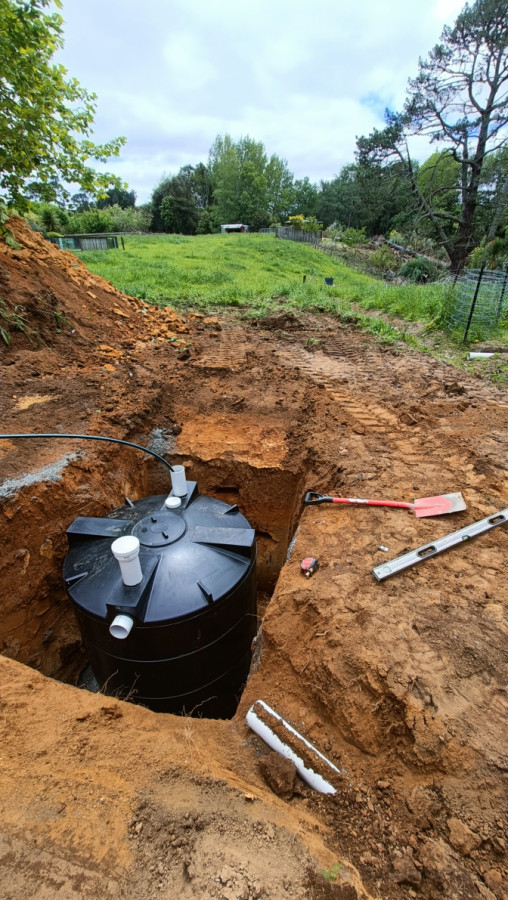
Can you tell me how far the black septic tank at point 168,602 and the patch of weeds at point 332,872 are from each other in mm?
1330

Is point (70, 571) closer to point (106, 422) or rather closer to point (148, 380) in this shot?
point (106, 422)

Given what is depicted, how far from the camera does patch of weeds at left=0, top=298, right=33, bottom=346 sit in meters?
5.14

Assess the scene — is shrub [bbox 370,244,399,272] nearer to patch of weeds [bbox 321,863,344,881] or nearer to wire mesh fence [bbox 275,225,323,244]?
wire mesh fence [bbox 275,225,323,244]

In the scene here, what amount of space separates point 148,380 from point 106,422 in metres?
1.21

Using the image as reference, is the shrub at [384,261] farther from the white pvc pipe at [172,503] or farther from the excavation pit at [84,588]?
the white pvc pipe at [172,503]

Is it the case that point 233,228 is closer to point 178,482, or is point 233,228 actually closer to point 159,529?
point 178,482

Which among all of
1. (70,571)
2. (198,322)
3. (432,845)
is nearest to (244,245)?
(198,322)

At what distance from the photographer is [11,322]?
5238mm

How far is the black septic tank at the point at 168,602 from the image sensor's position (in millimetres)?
2402

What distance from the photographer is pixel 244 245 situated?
77.2 ft

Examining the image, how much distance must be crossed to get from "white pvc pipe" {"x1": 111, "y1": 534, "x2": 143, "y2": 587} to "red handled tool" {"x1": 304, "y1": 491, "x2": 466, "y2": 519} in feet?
4.70

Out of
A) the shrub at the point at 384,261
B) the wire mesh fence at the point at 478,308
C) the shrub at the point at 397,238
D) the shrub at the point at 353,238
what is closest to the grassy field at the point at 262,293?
the wire mesh fence at the point at 478,308

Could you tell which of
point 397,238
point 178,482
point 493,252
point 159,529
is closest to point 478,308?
point 178,482

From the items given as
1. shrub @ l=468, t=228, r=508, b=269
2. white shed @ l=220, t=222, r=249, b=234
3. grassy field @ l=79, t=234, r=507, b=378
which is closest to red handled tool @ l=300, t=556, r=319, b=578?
grassy field @ l=79, t=234, r=507, b=378
